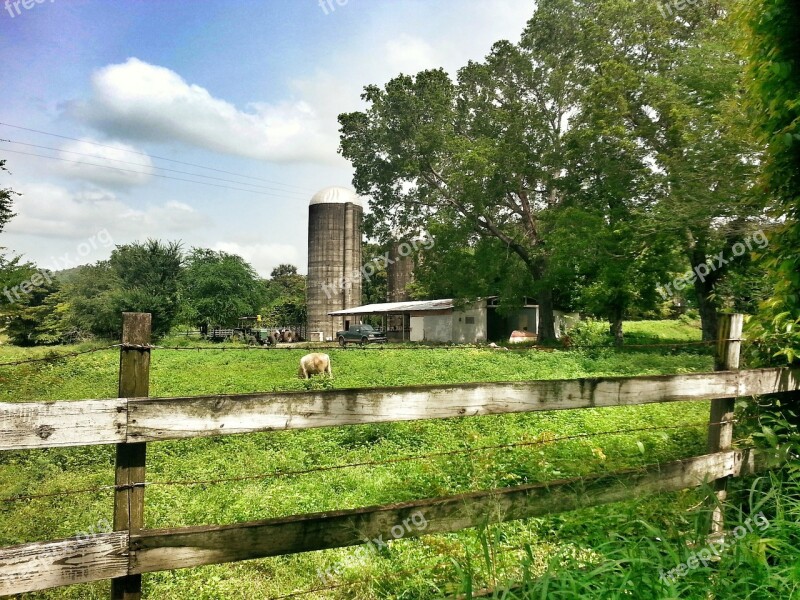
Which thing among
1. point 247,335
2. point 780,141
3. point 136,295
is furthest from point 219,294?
point 780,141

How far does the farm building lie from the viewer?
125 ft

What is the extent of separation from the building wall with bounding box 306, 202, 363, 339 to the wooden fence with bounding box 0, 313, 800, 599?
44488mm

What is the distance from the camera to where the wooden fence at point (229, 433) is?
2.15m

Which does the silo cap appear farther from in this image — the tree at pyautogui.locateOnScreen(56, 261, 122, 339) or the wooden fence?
the wooden fence

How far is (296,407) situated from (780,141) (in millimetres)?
4207

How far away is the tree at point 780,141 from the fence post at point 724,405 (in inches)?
16.1

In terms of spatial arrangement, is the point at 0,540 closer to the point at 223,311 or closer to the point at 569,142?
the point at 569,142

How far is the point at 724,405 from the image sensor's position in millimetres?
3785

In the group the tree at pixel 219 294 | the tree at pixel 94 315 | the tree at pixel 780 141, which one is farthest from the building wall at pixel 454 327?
the tree at pixel 780 141

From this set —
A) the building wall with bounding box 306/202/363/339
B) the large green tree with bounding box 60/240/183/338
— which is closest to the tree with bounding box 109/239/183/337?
the large green tree with bounding box 60/240/183/338

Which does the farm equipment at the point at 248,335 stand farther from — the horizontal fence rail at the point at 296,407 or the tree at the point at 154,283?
the horizontal fence rail at the point at 296,407

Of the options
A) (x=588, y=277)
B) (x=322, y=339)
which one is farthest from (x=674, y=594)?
(x=322, y=339)

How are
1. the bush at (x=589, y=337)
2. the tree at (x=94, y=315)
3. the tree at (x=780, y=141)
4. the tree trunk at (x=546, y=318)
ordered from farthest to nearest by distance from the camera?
1. the tree at (x=94, y=315)
2. the tree trunk at (x=546, y=318)
3. the bush at (x=589, y=337)
4. the tree at (x=780, y=141)

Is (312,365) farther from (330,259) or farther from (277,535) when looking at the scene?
(330,259)
